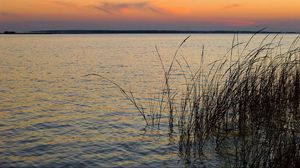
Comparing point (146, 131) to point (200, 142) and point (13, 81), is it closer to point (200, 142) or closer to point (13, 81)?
point (200, 142)

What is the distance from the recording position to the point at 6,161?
28.0 feet

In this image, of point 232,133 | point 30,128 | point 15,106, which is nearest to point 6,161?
point 30,128

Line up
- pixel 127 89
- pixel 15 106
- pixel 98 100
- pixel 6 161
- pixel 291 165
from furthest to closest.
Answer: pixel 127 89
pixel 98 100
pixel 15 106
pixel 6 161
pixel 291 165

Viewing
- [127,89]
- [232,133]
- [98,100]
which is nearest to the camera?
[232,133]

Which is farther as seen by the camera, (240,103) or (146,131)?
(146,131)

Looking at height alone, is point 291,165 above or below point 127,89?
above

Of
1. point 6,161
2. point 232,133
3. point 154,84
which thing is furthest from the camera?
point 154,84

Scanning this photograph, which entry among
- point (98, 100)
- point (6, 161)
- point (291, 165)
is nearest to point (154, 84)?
point (98, 100)

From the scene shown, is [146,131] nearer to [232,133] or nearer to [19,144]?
[232,133]

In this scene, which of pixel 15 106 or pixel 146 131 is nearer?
pixel 146 131

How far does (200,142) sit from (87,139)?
11.5ft

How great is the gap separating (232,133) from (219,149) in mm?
979

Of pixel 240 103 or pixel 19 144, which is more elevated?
pixel 240 103

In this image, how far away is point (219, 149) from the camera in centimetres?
898
